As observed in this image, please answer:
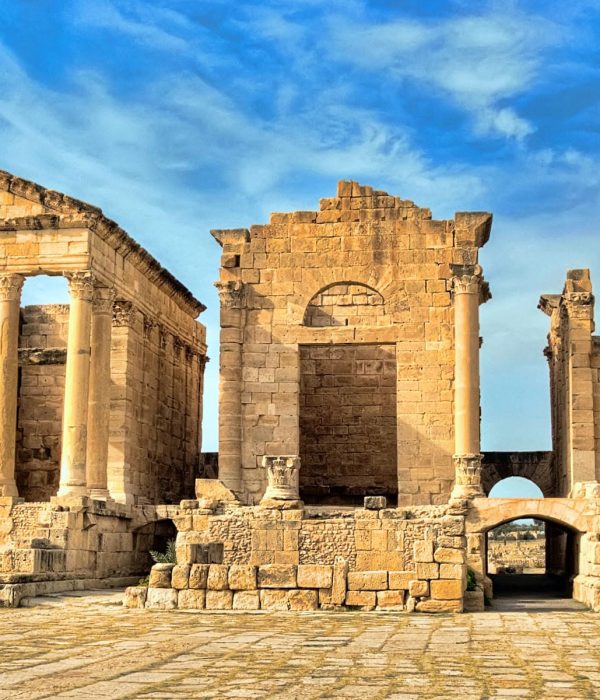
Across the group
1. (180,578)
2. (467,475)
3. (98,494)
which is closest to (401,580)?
(180,578)

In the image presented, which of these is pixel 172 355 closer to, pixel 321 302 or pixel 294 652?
pixel 321 302

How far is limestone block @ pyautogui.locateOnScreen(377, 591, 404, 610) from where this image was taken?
55.5 feet

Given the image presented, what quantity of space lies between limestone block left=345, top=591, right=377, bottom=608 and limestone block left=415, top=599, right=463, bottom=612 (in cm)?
70

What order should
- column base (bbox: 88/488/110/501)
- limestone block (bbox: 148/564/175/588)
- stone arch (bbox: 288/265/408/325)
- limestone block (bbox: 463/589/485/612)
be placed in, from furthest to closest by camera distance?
1. column base (bbox: 88/488/110/501)
2. stone arch (bbox: 288/265/408/325)
3. limestone block (bbox: 463/589/485/612)
4. limestone block (bbox: 148/564/175/588)

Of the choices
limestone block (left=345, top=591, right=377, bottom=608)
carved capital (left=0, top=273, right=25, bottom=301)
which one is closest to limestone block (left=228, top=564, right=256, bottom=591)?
limestone block (left=345, top=591, right=377, bottom=608)

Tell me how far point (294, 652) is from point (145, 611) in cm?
587

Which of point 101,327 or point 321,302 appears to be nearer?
point 101,327

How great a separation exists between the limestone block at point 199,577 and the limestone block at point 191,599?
0.29 ft

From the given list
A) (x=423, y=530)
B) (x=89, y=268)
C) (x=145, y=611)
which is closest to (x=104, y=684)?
(x=145, y=611)

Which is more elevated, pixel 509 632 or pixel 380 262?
pixel 380 262

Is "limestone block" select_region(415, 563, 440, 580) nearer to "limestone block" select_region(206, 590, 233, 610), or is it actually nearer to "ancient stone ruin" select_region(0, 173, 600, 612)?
"ancient stone ruin" select_region(0, 173, 600, 612)

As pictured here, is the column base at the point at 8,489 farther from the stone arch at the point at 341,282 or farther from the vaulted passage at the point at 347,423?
the vaulted passage at the point at 347,423

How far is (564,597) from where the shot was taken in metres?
23.4

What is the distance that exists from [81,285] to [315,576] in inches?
467
